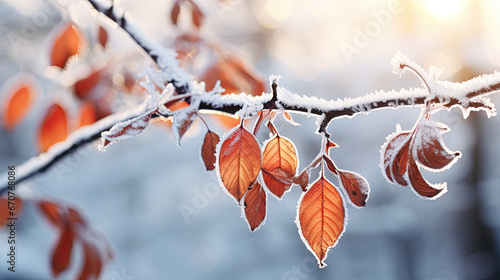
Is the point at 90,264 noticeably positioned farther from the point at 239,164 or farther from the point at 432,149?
the point at 432,149

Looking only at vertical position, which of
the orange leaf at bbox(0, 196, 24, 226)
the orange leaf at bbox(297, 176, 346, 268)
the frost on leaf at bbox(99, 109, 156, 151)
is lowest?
the orange leaf at bbox(297, 176, 346, 268)

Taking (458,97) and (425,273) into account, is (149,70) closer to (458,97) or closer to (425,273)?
(458,97)

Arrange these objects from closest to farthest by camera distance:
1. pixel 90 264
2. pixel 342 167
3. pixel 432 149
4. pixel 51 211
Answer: pixel 432 149
pixel 51 211
pixel 90 264
pixel 342 167

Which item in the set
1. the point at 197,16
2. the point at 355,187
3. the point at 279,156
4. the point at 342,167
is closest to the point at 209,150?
the point at 279,156

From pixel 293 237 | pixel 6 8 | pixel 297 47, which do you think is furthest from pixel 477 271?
pixel 6 8

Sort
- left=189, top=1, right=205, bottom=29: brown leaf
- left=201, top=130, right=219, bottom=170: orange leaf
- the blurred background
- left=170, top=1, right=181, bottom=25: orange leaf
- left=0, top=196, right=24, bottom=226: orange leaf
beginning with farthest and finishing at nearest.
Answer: the blurred background < left=0, top=196, right=24, bottom=226: orange leaf < left=189, top=1, right=205, bottom=29: brown leaf < left=170, top=1, right=181, bottom=25: orange leaf < left=201, top=130, right=219, bottom=170: orange leaf

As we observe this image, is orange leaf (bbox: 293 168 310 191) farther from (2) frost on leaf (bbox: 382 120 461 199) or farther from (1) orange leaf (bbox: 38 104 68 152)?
(1) orange leaf (bbox: 38 104 68 152)

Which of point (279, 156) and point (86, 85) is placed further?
point (86, 85)

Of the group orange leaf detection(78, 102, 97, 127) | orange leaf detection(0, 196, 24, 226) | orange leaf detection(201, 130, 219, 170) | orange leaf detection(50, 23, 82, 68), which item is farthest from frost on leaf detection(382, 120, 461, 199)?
orange leaf detection(0, 196, 24, 226)
